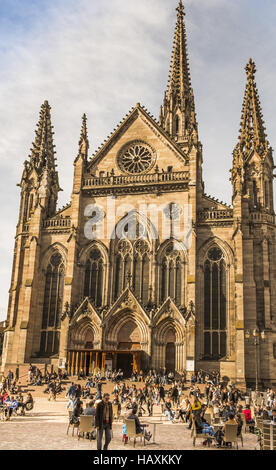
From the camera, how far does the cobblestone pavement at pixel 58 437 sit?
15.2 metres

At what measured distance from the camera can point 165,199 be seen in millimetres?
45094

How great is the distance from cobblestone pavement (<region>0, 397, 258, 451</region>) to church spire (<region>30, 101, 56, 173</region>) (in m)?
34.9

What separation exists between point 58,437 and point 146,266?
90.9ft

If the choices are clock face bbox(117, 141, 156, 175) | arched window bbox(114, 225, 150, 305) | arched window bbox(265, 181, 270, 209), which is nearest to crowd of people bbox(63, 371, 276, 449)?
arched window bbox(114, 225, 150, 305)

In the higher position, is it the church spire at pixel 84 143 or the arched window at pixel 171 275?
the church spire at pixel 84 143

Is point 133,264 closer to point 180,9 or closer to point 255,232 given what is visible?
point 255,232

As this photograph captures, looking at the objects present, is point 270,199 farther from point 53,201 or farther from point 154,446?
point 154,446

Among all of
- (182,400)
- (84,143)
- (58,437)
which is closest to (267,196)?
(84,143)

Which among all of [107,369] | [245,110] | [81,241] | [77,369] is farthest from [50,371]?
[245,110]

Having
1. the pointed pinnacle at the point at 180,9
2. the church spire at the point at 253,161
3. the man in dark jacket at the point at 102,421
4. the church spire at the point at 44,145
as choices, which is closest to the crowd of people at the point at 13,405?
the man in dark jacket at the point at 102,421

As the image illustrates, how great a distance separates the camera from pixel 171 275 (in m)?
43.0

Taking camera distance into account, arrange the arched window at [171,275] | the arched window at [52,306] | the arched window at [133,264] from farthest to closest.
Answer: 1. the arched window at [52,306]
2. the arched window at [133,264]
3. the arched window at [171,275]

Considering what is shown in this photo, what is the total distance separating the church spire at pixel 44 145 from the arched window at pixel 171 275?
18578 millimetres

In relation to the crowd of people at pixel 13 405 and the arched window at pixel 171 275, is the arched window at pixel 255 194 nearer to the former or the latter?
the arched window at pixel 171 275
